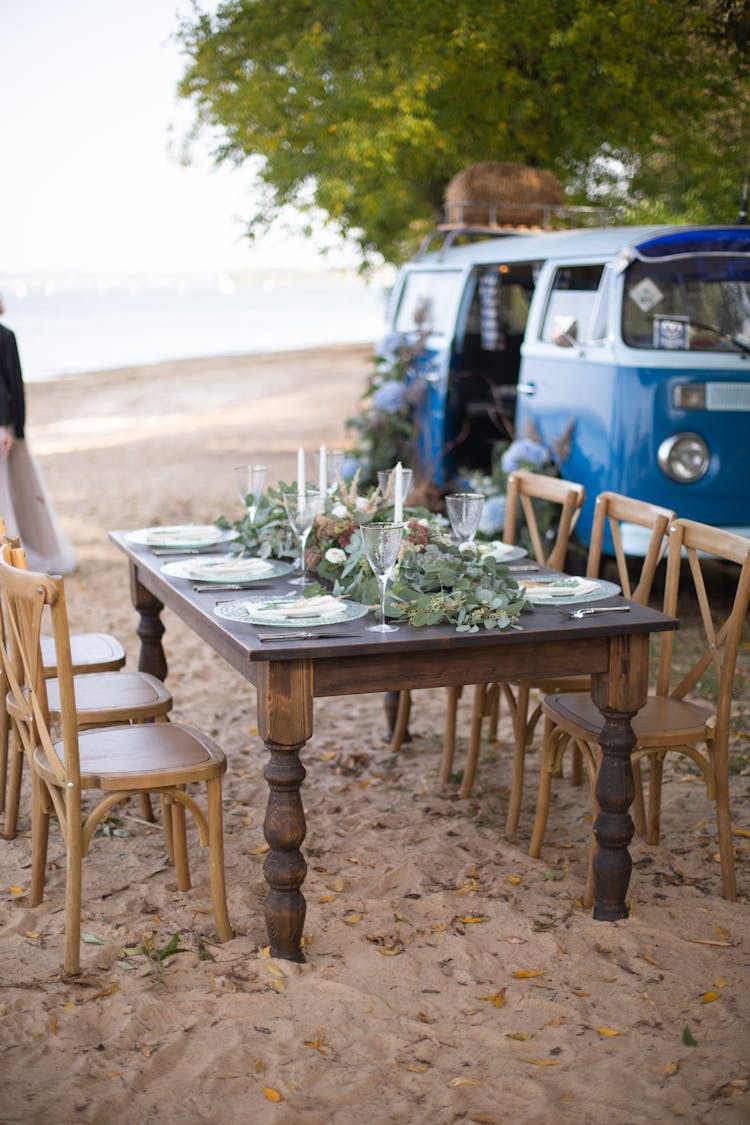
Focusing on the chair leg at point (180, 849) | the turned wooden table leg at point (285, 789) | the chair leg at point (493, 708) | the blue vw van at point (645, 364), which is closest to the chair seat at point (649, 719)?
the chair leg at point (493, 708)

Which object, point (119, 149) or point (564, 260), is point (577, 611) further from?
point (119, 149)

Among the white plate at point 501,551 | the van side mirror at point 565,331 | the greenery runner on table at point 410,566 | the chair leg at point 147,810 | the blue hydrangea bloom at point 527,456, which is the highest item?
the van side mirror at point 565,331

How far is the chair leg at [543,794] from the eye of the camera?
3.92 metres

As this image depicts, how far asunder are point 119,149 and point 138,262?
A: 79.9 feet

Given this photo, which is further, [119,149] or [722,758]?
[119,149]

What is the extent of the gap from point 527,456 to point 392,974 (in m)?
4.32

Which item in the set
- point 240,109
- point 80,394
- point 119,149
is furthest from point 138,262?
point 240,109

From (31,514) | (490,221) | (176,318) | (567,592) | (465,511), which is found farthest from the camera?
(176,318)

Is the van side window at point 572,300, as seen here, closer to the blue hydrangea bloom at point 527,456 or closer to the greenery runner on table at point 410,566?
the blue hydrangea bloom at point 527,456

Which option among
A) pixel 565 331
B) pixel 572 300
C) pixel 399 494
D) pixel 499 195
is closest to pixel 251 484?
pixel 399 494

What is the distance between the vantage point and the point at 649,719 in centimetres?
377

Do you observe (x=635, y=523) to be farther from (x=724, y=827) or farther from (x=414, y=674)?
(x=414, y=674)

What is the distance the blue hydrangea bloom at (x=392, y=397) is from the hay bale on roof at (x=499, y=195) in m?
1.29

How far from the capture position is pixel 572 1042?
294 cm
